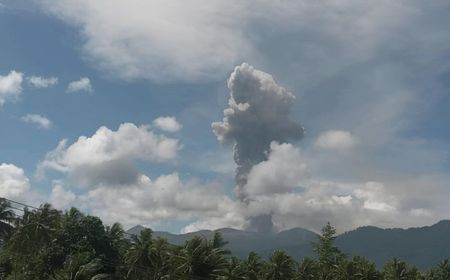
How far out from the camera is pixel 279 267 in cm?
9000

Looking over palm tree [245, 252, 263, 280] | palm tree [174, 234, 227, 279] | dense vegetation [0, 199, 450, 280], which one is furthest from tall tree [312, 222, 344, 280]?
palm tree [174, 234, 227, 279]

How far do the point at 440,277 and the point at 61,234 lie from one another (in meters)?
71.1

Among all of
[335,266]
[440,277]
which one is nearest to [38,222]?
[335,266]

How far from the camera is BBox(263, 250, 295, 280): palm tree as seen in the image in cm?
8956

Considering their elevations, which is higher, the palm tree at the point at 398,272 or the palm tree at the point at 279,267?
the palm tree at the point at 398,272

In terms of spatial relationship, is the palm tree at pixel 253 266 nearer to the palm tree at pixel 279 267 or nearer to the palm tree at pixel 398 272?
the palm tree at pixel 279 267

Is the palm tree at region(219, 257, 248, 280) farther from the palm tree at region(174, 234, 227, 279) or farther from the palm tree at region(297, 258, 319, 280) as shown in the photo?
the palm tree at region(297, 258, 319, 280)

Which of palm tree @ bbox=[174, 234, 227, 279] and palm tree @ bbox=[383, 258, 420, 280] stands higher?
palm tree @ bbox=[383, 258, 420, 280]

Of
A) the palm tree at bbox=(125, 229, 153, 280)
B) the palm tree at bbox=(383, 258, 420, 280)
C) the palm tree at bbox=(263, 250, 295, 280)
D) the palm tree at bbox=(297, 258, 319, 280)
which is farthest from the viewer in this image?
the palm tree at bbox=(383, 258, 420, 280)

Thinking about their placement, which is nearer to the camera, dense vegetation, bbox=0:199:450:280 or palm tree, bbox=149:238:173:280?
dense vegetation, bbox=0:199:450:280

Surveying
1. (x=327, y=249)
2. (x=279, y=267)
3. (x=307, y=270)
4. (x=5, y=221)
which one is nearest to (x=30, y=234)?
(x=5, y=221)

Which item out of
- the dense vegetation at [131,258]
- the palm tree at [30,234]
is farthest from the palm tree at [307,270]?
the palm tree at [30,234]

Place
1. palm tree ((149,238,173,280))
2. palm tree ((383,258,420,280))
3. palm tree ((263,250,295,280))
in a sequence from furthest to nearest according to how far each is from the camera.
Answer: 1. palm tree ((383,258,420,280))
2. palm tree ((263,250,295,280))
3. palm tree ((149,238,173,280))

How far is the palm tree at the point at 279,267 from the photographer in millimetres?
89562
